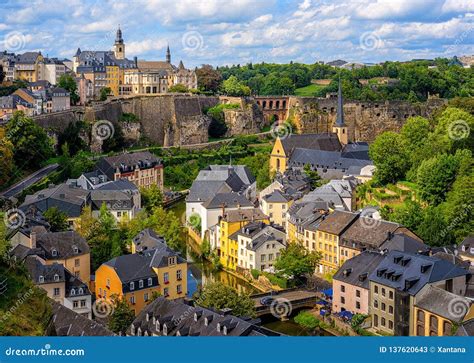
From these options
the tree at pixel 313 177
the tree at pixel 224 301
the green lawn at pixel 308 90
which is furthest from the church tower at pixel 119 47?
the tree at pixel 224 301

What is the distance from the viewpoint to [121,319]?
896 inches

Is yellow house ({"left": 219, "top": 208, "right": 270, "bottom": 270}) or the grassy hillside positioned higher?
the grassy hillside

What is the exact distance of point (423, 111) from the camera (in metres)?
62.4

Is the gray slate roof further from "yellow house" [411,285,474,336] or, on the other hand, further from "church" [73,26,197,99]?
"church" [73,26,197,99]

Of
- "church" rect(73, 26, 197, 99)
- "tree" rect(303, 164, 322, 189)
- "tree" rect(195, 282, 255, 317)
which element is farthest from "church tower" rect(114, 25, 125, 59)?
"tree" rect(195, 282, 255, 317)

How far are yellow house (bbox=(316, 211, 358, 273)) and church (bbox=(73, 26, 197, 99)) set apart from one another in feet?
114

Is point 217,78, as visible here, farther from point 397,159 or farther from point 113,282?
point 113,282

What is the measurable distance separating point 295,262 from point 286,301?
2.31 meters

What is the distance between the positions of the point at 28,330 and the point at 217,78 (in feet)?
198

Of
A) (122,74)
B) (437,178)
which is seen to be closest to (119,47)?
(122,74)

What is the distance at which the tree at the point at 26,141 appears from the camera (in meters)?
42.6

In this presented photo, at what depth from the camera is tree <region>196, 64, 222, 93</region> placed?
72.8 m

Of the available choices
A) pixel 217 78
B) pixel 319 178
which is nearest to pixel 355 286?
pixel 319 178

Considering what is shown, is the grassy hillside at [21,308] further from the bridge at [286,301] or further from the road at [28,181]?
the road at [28,181]
